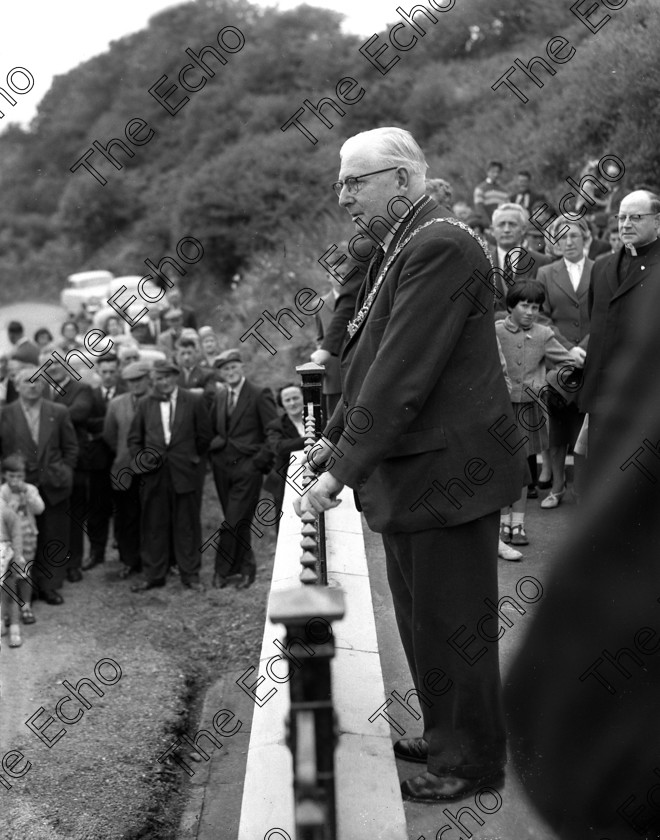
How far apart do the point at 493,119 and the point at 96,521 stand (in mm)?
12637

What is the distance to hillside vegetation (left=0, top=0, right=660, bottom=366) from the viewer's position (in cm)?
1593

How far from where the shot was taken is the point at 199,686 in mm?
8438

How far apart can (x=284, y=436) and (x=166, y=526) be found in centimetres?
171

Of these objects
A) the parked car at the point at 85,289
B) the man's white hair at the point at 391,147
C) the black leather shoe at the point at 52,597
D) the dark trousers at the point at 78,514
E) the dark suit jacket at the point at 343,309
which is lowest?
the black leather shoe at the point at 52,597

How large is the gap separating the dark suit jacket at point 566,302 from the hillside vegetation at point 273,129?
5086 millimetres

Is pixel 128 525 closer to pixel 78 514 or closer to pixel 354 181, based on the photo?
pixel 78 514

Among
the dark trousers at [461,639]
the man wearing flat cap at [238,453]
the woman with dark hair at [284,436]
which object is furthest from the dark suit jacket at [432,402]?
the man wearing flat cap at [238,453]

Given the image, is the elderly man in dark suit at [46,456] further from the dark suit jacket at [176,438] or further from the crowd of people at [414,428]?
the dark suit jacket at [176,438]

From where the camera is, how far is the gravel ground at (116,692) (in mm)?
6262

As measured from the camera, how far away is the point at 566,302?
841cm

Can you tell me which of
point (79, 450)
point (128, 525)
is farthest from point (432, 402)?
point (128, 525)

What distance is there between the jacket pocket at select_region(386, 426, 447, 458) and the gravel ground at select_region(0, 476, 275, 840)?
3531 mm

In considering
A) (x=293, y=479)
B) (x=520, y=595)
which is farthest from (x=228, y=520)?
(x=520, y=595)

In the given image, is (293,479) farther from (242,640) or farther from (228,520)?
(228,520)
